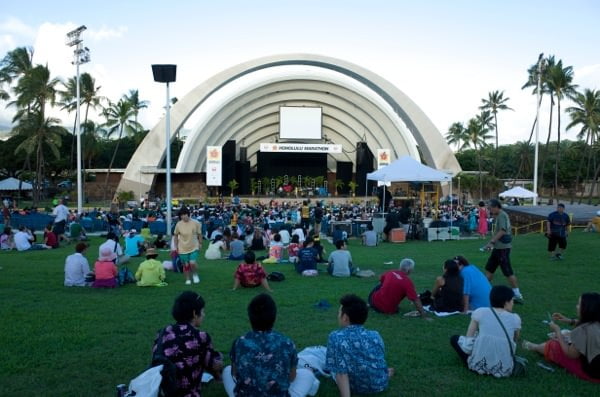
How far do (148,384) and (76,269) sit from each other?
5449 mm

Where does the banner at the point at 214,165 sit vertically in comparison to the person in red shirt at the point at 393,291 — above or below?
above

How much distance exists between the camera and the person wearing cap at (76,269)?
7.63 metres

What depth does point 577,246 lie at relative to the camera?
1210 cm

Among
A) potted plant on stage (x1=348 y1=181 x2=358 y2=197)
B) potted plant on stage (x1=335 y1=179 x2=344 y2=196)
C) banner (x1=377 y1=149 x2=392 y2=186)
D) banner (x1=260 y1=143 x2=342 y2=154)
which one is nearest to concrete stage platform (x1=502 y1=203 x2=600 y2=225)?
banner (x1=377 y1=149 x2=392 y2=186)

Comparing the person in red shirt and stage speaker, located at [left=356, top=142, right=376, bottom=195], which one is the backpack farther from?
stage speaker, located at [left=356, top=142, right=376, bottom=195]

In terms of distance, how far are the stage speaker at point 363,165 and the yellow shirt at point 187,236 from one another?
3583 cm

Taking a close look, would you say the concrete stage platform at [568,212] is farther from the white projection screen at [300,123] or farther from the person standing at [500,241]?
the white projection screen at [300,123]

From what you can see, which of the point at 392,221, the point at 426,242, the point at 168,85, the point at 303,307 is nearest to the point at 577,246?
the point at 426,242

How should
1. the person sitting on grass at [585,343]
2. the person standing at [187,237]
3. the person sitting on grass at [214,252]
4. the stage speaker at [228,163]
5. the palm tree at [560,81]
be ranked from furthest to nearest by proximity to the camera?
1. the stage speaker at [228,163]
2. the palm tree at [560,81]
3. the person sitting on grass at [214,252]
4. the person standing at [187,237]
5. the person sitting on grass at [585,343]

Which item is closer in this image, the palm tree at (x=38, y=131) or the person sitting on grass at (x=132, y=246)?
the person sitting on grass at (x=132, y=246)

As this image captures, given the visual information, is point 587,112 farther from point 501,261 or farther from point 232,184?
point 501,261

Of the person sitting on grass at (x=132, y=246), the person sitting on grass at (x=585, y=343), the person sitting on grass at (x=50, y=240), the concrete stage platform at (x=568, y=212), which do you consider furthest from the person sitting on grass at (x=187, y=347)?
the concrete stage platform at (x=568, y=212)

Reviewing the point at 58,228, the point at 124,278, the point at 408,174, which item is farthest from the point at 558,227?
the point at 58,228

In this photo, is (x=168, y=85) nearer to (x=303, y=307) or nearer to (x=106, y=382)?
(x=303, y=307)
